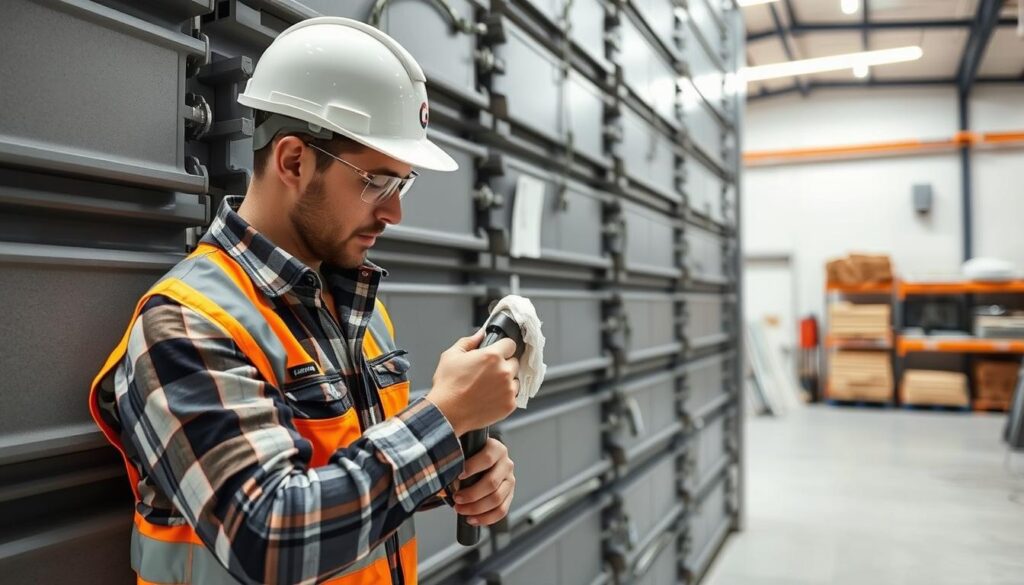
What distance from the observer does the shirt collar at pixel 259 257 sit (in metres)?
0.89

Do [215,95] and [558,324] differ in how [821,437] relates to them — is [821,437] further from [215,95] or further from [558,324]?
[215,95]

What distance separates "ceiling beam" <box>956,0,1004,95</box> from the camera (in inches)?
289

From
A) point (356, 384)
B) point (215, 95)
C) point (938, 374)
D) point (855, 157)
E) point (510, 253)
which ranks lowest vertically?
point (938, 374)

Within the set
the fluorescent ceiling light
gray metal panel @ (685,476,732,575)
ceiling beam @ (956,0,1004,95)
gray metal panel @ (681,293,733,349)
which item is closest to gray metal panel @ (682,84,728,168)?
gray metal panel @ (681,293,733,349)

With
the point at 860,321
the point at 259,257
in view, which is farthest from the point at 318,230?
the point at 860,321

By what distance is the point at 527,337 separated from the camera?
1001 millimetres

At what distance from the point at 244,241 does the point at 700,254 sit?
129 inches

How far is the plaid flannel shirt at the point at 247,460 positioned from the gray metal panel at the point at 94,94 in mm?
216

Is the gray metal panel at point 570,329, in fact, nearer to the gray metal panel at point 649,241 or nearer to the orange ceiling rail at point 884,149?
the gray metal panel at point 649,241

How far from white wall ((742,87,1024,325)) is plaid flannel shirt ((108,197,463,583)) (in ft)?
31.8

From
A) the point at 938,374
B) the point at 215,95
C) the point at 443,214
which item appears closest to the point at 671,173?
the point at 443,214

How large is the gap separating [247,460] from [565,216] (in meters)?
1.59

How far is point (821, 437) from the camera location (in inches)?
286

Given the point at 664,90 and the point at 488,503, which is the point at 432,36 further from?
the point at 664,90
